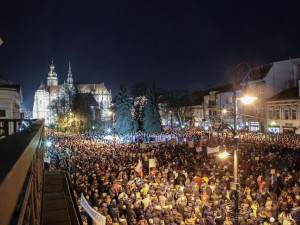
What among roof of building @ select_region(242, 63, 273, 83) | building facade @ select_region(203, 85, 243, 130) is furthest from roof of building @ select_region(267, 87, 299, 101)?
building facade @ select_region(203, 85, 243, 130)

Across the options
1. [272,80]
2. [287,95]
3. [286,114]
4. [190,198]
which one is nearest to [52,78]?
[272,80]

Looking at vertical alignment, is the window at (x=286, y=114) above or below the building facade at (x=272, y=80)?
below

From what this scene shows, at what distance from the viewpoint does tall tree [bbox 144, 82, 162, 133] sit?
56406 mm

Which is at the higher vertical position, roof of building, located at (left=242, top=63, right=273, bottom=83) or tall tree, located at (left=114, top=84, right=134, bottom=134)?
roof of building, located at (left=242, top=63, right=273, bottom=83)

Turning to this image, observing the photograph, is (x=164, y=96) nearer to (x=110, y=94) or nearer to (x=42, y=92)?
(x=110, y=94)

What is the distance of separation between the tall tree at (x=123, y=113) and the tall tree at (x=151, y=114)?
11.2ft

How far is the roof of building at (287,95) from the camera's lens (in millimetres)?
40000

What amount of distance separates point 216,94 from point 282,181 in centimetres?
5133

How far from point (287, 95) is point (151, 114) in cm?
2590

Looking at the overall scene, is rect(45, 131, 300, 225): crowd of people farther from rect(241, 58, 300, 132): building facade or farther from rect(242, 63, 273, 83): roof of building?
rect(242, 63, 273, 83): roof of building

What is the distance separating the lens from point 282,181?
44.3ft

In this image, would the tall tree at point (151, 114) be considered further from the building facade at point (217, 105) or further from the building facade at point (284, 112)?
the building facade at point (284, 112)

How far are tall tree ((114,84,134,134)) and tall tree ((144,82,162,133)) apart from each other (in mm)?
3417

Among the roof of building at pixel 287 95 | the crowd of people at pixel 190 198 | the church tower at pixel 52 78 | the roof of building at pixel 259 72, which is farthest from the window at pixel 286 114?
the church tower at pixel 52 78
